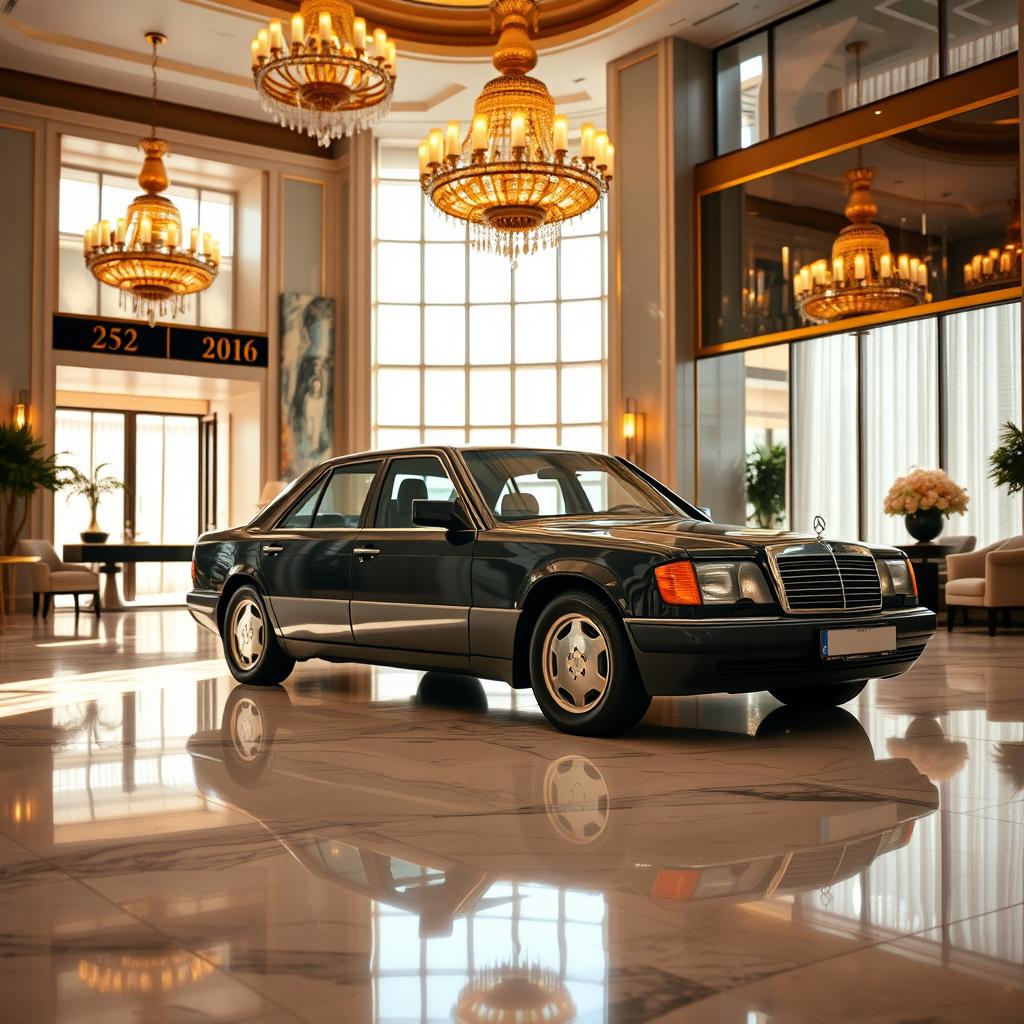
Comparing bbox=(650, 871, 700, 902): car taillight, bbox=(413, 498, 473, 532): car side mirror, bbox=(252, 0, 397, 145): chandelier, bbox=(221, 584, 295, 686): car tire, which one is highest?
bbox=(252, 0, 397, 145): chandelier

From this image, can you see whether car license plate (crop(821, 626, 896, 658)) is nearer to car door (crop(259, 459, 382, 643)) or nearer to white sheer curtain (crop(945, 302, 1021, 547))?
car door (crop(259, 459, 382, 643))

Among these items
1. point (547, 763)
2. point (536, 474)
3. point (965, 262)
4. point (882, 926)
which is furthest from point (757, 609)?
point (965, 262)

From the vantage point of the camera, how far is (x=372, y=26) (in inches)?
650

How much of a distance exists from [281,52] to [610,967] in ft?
33.8

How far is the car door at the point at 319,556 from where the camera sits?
6379 mm

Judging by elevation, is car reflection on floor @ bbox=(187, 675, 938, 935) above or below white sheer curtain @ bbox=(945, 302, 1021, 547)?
below

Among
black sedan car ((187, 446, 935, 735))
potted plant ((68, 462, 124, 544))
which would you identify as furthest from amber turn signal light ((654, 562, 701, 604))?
potted plant ((68, 462, 124, 544))

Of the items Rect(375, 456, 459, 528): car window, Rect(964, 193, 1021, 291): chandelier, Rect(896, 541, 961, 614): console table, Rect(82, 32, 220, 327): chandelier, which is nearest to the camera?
Rect(375, 456, 459, 528): car window

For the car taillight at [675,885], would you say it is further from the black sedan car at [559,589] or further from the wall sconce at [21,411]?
the wall sconce at [21,411]

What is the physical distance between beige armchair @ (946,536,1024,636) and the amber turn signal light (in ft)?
24.4

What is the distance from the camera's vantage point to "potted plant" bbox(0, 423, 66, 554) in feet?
51.0

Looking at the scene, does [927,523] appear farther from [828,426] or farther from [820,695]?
[820,695]

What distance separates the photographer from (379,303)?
2084 cm

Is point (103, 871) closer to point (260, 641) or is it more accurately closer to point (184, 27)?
point (260, 641)
